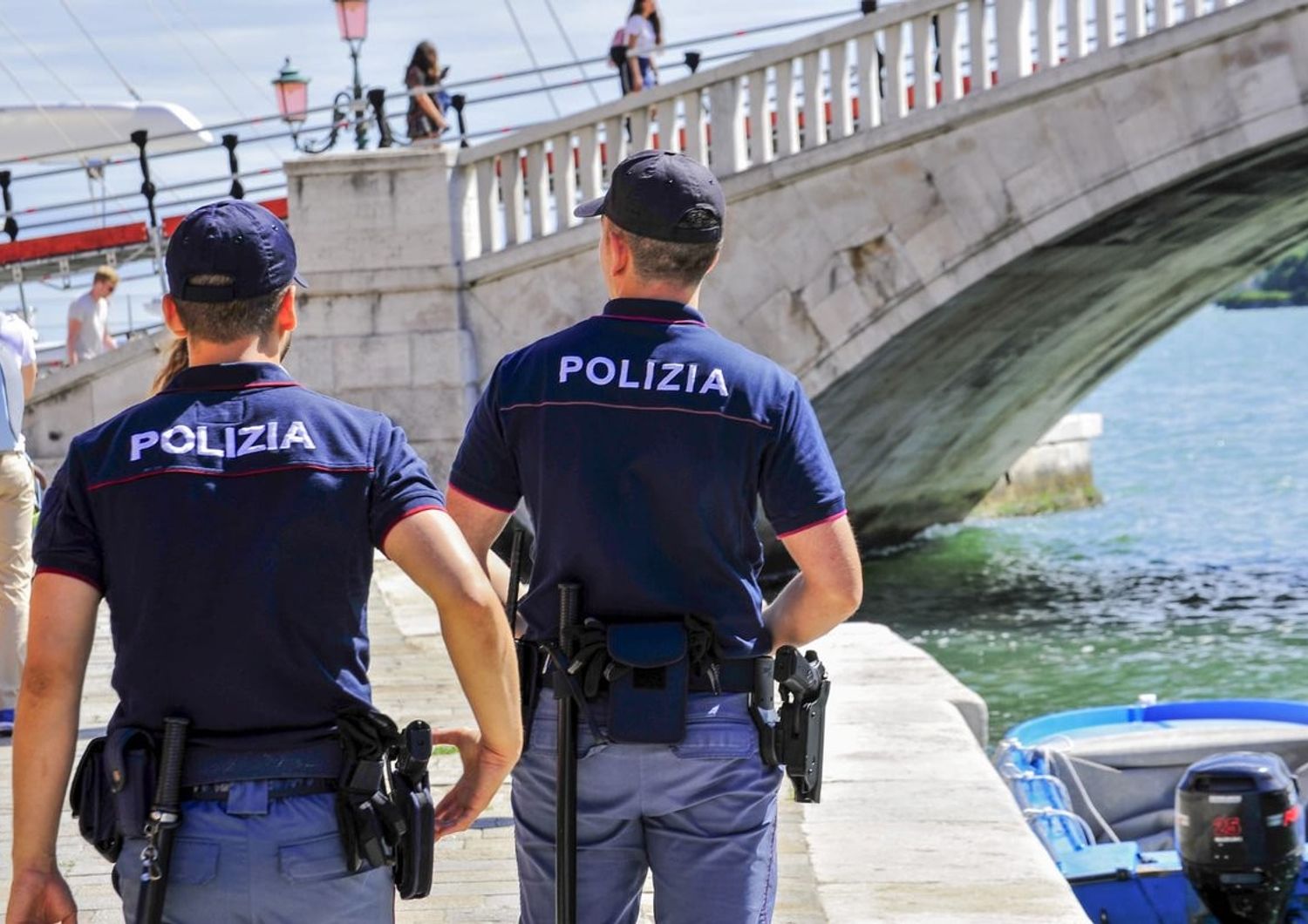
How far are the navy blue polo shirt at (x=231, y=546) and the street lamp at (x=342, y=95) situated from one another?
11.9m

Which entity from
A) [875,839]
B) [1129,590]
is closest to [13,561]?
[875,839]

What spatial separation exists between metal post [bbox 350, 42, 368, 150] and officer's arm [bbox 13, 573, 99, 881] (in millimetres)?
12069

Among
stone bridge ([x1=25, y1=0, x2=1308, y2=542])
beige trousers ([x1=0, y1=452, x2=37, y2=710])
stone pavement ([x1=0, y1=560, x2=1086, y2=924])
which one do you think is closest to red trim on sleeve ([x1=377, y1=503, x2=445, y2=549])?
stone pavement ([x1=0, y1=560, x2=1086, y2=924])

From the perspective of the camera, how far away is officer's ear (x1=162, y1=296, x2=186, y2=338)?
111 inches

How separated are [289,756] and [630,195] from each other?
3.00 ft

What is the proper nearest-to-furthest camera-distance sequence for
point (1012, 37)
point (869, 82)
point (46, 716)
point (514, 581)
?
point (46, 716) → point (514, 581) → point (1012, 37) → point (869, 82)

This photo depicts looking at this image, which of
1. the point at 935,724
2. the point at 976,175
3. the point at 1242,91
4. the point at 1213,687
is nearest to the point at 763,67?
the point at 976,175

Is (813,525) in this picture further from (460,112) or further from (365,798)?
(460,112)

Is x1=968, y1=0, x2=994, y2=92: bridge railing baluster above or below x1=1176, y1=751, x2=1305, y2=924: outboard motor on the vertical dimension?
above

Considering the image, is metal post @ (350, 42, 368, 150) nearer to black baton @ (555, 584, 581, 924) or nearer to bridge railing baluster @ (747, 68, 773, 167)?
bridge railing baluster @ (747, 68, 773, 167)

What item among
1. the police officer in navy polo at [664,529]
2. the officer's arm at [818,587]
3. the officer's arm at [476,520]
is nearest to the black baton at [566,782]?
the police officer in navy polo at [664,529]

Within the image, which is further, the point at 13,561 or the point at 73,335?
the point at 73,335

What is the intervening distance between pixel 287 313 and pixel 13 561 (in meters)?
4.22

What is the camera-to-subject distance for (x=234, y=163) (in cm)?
1520
